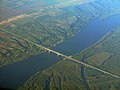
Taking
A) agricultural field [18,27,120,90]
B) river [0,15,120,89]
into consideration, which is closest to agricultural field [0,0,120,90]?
agricultural field [18,27,120,90]

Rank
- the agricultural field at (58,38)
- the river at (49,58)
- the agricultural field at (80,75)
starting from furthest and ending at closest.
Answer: the agricultural field at (58,38)
the agricultural field at (80,75)
the river at (49,58)

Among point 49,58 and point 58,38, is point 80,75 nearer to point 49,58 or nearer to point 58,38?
point 49,58

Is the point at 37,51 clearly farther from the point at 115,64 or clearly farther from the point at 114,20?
the point at 114,20

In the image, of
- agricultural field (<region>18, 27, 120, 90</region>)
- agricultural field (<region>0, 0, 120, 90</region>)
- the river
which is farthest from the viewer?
agricultural field (<region>0, 0, 120, 90</region>)

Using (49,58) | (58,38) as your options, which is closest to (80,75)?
(49,58)

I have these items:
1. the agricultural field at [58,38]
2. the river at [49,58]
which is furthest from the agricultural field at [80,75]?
the river at [49,58]

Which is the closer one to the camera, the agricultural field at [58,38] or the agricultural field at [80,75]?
the agricultural field at [80,75]

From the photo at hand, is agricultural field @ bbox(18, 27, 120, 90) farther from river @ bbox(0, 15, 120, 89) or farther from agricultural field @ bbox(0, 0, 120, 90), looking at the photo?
river @ bbox(0, 15, 120, 89)

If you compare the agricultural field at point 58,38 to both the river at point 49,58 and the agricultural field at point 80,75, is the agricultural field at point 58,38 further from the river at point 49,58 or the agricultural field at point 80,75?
the river at point 49,58
